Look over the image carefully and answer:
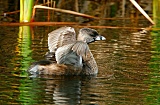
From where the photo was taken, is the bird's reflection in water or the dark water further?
the dark water

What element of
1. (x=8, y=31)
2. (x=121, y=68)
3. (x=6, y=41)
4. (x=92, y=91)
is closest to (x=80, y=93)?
(x=92, y=91)

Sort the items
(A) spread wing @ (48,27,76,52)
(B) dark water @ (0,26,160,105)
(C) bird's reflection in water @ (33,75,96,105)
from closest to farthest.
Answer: (C) bird's reflection in water @ (33,75,96,105) < (B) dark water @ (0,26,160,105) < (A) spread wing @ (48,27,76,52)

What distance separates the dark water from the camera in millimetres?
8250

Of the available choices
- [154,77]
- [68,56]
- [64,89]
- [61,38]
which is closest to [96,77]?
[68,56]

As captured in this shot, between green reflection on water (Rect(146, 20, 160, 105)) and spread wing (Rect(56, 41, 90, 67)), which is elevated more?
spread wing (Rect(56, 41, 90, 67))

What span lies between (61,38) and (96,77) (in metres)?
1.03

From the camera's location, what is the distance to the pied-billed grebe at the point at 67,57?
9.78 m

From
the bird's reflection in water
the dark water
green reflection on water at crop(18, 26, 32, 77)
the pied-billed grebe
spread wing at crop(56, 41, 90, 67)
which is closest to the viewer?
the bird's reflection in water

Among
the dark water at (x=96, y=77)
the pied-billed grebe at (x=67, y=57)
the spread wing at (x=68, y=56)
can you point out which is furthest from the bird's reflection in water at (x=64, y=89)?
the spread wing at (x=68, y=56)

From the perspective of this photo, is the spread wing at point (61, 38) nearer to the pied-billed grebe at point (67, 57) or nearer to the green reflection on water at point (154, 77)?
the pied-billed grebe at point (67, 57)

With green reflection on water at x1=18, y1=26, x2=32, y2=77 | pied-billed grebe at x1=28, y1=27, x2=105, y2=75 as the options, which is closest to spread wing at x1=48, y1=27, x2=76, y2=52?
pied-billed grebe at x1=28, y1=27, x2=105, y2=75

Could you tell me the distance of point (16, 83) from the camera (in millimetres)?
9062

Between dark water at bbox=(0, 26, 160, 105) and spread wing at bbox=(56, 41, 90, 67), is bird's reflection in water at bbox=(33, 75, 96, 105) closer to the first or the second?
dark water at bbox=(0, 26, 160, 105)

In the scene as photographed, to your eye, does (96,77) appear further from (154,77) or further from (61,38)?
(61,38)
